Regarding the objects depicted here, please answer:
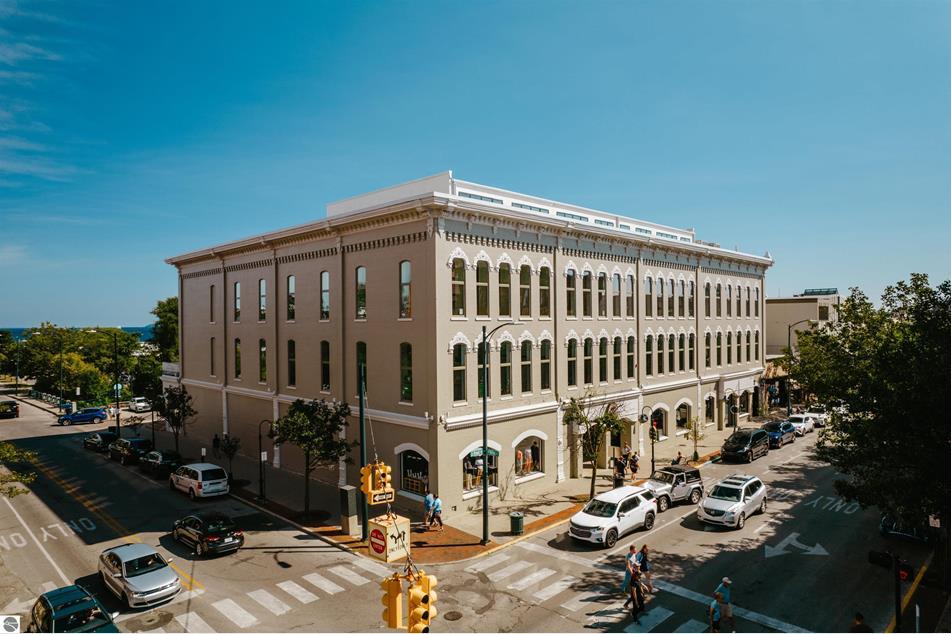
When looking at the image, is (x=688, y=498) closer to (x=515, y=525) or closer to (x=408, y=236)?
(x=515, y=525)

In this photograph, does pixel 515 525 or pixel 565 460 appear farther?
pixel 565 460

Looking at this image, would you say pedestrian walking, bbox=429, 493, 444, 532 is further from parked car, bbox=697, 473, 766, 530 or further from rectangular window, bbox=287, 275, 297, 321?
rectangular window, bbox=287, 275, 297, 321

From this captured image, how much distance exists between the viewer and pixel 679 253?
133 ft

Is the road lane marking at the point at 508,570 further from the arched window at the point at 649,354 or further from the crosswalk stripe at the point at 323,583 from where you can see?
the arched window at the point at 649,354

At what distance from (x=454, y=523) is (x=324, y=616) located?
29.3 feet

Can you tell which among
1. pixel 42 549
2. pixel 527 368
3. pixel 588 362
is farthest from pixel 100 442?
pixel 588 362

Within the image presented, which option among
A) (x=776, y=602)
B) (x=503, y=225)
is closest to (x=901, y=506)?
(x=776, y=602)

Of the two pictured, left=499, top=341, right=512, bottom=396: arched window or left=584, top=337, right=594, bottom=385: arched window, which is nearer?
left=499, top=341, right=512, bottom=396: arched window

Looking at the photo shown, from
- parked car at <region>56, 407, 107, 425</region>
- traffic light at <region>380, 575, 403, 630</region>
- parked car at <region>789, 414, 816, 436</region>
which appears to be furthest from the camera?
parked car at <region>56, 407, 107, 425</region>

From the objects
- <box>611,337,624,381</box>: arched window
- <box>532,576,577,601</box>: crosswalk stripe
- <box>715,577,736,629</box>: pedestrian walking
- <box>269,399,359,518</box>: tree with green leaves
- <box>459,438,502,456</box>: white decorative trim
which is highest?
<box>611,337,624,381</box>: arched window

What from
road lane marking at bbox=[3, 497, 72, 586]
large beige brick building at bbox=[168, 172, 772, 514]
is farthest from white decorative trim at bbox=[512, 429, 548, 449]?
road lane marking at bbox=[3, 497, 72, 586]

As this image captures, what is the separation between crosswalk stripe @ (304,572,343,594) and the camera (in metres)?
18.0

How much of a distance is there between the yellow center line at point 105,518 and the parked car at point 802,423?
4227cm

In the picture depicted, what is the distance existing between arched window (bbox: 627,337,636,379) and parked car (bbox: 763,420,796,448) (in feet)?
35.9
